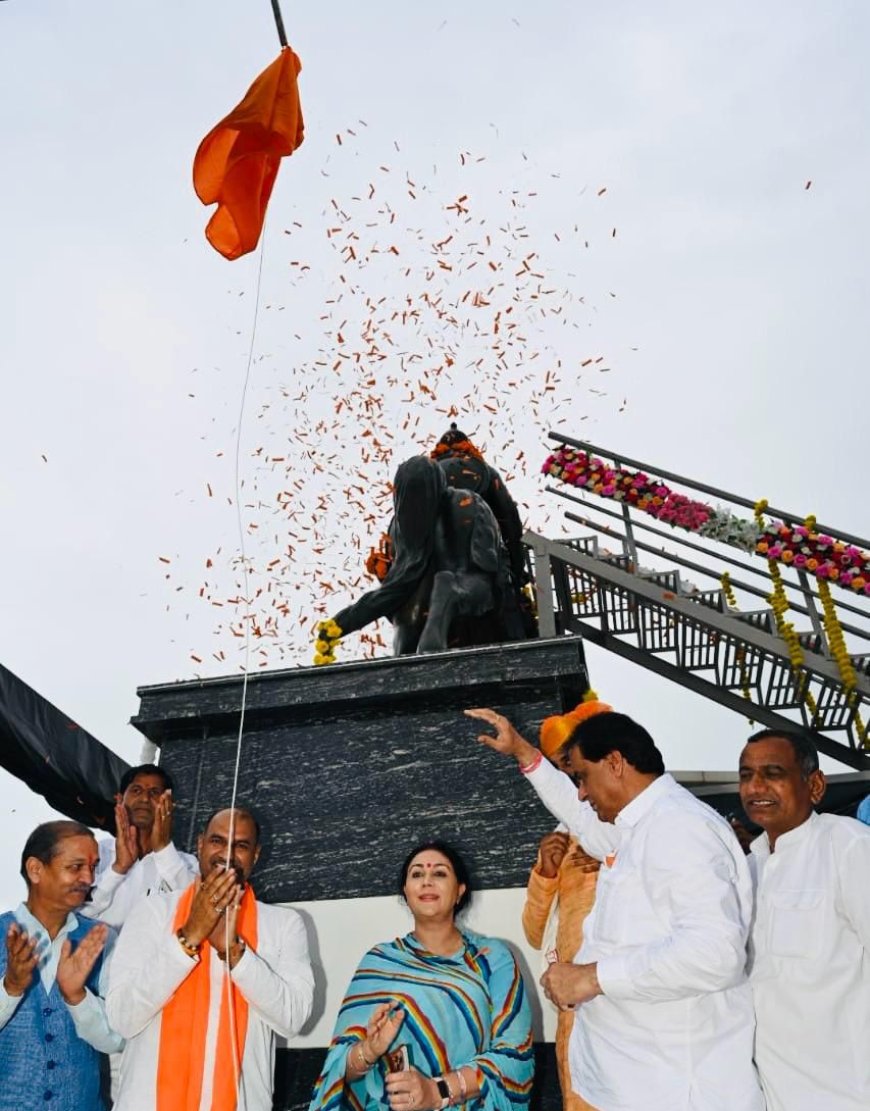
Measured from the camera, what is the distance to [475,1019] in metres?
2.71

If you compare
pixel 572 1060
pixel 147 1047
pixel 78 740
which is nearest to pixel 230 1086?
pixel 147 1047

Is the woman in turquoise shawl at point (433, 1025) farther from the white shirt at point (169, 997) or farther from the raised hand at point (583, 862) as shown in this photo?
the raised hand at point (583, 862)

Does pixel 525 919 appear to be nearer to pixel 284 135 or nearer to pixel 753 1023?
pixel 753 1023

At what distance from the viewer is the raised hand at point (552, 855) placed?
3021 mm

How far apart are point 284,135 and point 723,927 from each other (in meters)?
3.72

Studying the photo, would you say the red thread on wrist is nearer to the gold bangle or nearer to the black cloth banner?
the gold bangle

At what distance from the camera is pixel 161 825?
3.66 metres

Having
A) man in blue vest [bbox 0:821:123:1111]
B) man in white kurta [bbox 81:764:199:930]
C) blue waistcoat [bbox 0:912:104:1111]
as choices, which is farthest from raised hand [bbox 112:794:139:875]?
blue waistcoat [bbox 0:912:104:1111]

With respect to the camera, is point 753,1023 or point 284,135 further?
point 284,135

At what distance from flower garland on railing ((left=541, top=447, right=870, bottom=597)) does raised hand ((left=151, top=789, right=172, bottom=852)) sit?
847 cm

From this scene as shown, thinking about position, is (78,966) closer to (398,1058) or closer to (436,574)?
(398,1058)

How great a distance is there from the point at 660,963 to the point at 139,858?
2.18 meters

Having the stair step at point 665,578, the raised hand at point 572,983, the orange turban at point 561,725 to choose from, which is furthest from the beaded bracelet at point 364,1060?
the stair step at point 665,578

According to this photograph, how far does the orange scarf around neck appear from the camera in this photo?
2.64 metres
